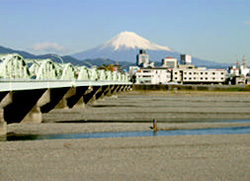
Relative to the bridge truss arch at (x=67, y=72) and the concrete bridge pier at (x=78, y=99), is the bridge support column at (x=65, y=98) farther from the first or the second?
the concrete bridge pier at (x=78, y=99)

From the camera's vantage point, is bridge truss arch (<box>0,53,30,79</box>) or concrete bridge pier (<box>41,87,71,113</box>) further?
concrete bridge pier (<box>41,87,71,113</box>)

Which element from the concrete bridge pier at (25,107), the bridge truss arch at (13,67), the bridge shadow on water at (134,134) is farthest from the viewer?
the concrete bridge pier at (25,107)

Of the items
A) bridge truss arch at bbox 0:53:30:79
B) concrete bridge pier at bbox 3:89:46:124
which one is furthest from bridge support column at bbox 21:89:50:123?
bridge truss arch at bbox 0:53:30:79

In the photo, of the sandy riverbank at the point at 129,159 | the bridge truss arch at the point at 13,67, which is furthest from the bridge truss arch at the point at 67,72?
the sandy riverbank at the point at 129,159

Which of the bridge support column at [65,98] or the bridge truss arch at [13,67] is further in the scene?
the bridge support column at [65,98]

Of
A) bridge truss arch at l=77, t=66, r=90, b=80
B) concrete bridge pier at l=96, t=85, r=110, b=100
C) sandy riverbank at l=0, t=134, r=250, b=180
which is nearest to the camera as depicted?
sandy riverbank at l=0, t=134, r=250, b=180

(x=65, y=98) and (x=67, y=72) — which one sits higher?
(x=67, y=72)

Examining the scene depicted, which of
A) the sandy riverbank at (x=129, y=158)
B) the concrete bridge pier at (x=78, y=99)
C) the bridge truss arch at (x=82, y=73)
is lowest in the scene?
the sandy riverbank at (x=129, y=158)

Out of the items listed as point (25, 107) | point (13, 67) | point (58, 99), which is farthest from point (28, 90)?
point (58, 99)

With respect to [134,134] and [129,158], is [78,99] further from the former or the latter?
[129,158]

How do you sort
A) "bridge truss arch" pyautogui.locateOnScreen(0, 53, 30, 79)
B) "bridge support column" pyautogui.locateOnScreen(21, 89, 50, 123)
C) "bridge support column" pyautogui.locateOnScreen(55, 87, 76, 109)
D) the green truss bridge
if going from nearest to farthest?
1. the green truss bridge
2. "bridge truss arch" pyautogui.locateOnScreen(0, 53, 30, 79)
3. "bridge support column" pyautogui.locateOnScreen(21, 89, 50, 123)
4. "bridge support column" pyautogui.locateOnScreen(55, 87, 76, 109)

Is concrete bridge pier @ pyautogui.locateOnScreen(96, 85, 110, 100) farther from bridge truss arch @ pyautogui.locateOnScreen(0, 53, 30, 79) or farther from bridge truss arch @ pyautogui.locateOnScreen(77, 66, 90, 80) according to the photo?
bridge truss arch @ pyautogui.locateOnScreen(0, 53, 30, 79)

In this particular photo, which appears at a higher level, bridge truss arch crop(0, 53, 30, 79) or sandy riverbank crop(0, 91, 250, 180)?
bridge truss arch crop(0, 53, 30, 79)

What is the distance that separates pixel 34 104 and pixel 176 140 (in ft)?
70.0
